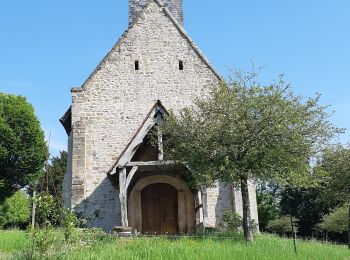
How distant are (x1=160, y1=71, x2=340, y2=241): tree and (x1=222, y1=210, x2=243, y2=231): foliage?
3.31 meters

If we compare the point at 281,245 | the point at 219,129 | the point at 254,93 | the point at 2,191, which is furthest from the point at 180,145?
the point at 2,191

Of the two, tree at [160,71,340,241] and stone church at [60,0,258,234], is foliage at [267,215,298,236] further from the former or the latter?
tree at [160,71,340,241]

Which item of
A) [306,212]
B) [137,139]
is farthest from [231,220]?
[306,212]

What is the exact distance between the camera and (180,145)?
1240 centimetres

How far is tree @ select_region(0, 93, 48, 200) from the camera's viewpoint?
89.1ft

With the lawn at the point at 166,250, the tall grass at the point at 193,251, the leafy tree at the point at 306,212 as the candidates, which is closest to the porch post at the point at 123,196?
the lawn at the point at 166,250

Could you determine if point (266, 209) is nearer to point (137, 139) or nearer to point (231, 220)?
point (231, 220)

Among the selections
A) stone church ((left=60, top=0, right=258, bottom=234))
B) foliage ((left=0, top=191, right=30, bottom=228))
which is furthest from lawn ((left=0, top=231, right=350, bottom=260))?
foliage ((left=0, top=191, right=30, bottom=228))

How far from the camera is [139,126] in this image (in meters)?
17.0

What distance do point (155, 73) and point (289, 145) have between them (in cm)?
806

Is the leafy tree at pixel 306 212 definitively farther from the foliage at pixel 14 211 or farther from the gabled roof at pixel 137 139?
the gabled roof at pixel 137 139

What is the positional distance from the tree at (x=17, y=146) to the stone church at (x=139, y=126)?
9770 mm

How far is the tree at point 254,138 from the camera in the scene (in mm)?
11719

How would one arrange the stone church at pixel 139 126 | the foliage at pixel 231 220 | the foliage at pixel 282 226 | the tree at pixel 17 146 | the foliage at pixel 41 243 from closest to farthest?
the foliage at pixel 41 243, the foliage at pixel 231 220, the stone church at pixel 139 126, the tree at pixel 17 146, the foliage at pixel 282 226
